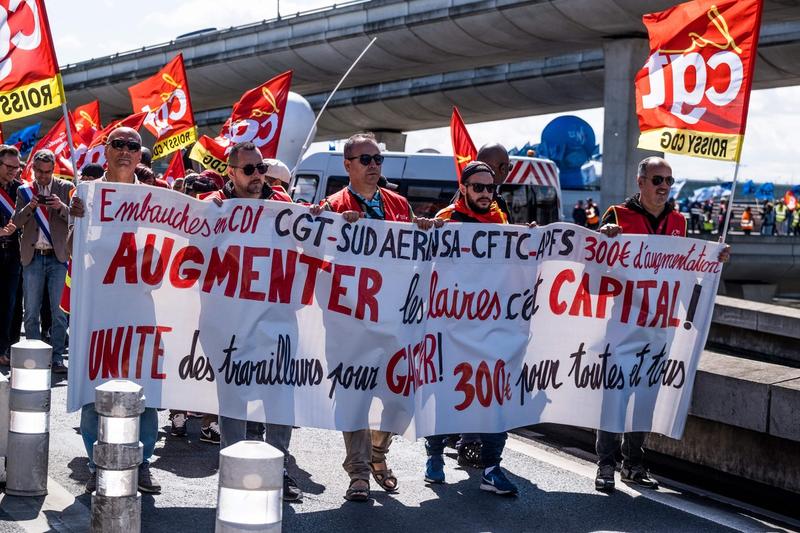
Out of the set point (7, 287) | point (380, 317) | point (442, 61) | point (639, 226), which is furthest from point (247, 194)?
point (442, 61)

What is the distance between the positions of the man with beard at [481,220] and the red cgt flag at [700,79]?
5.22 feet

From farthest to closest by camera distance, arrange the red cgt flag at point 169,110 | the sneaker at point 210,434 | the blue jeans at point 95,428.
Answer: the red cgt flag at point 169,110 < the sneaker at point 210,434 < the blue jeans at point 95,428

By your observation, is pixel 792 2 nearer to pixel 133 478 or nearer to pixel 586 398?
pixel 586 398

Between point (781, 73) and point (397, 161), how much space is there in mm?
21009

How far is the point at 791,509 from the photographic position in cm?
706

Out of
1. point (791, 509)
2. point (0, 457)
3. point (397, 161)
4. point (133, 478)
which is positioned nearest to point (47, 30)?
point (0, 457)

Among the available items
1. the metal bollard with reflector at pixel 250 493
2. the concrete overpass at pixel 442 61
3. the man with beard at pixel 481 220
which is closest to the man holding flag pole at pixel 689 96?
the man with beard at pixel 481 220

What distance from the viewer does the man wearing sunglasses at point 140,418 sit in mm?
6328

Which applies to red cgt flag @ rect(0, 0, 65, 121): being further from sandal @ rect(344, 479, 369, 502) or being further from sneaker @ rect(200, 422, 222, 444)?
sandal @ rect(344, 479, 369, 502)

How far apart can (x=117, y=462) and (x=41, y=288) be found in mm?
5561

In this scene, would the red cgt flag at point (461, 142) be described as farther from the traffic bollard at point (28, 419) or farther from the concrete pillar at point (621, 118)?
the concrete pillar at point (621, 118)

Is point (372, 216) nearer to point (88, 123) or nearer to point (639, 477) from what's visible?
point (639, 477)

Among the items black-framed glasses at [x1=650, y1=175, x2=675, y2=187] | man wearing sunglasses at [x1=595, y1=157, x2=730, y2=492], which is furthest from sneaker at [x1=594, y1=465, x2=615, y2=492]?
black-framed glasses at [x1=650, y1=175, x2=675, y2=187]

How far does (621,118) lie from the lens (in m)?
35.0
